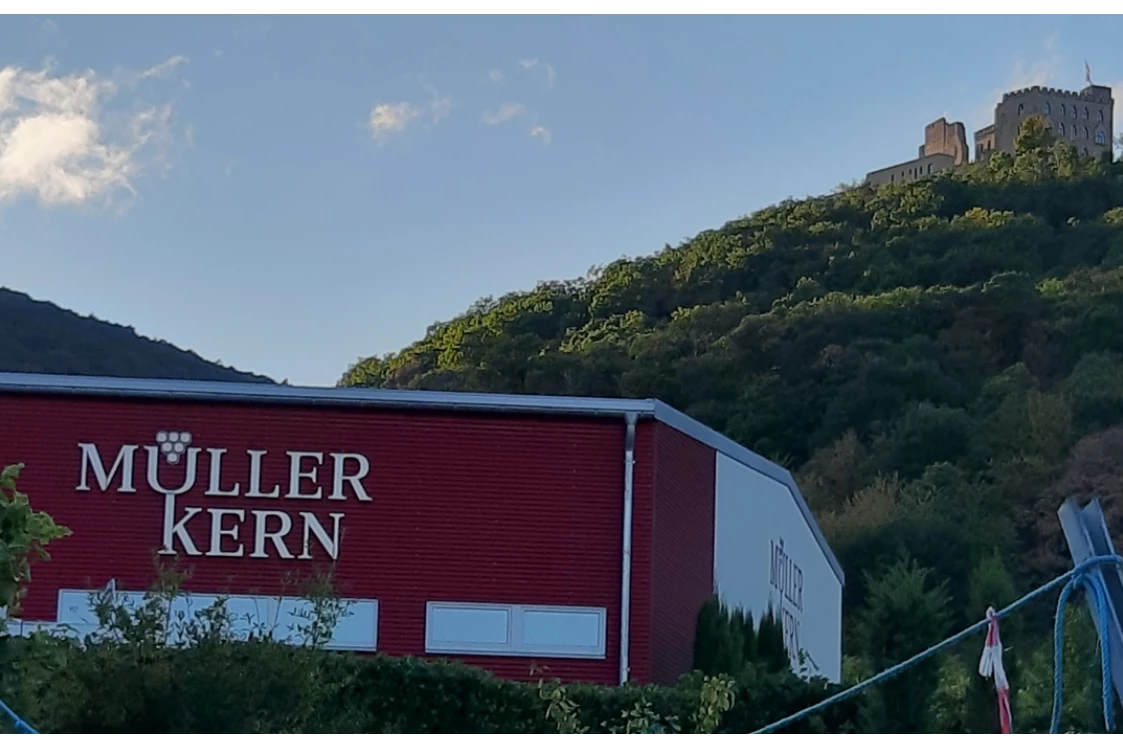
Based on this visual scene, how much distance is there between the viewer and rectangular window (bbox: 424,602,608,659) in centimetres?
1938

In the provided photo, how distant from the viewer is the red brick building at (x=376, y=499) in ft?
64.1

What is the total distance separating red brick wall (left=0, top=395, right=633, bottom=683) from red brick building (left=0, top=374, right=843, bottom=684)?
2 centimetres

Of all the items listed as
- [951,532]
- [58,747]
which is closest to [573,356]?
[951,532]

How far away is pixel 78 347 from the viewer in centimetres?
6259

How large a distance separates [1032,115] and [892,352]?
68.2 metres

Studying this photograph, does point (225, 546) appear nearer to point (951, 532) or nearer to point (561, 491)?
point (561, 491)

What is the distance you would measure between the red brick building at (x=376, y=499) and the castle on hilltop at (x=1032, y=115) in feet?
354

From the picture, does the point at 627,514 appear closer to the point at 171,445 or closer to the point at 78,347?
the point at 171,445

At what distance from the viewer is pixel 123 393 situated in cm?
1981

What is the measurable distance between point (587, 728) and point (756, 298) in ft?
193

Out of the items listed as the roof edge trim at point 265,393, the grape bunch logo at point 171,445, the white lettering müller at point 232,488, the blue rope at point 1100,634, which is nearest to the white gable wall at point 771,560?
the roof edge trim at point 265,393

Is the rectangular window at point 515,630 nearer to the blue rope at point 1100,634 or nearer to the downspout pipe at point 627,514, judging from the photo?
the downspout pipe at point 627,514

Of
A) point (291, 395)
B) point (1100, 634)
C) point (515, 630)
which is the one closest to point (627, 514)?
point (515, 630)

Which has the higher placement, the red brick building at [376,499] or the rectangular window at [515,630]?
the red brick building at [376,499]
